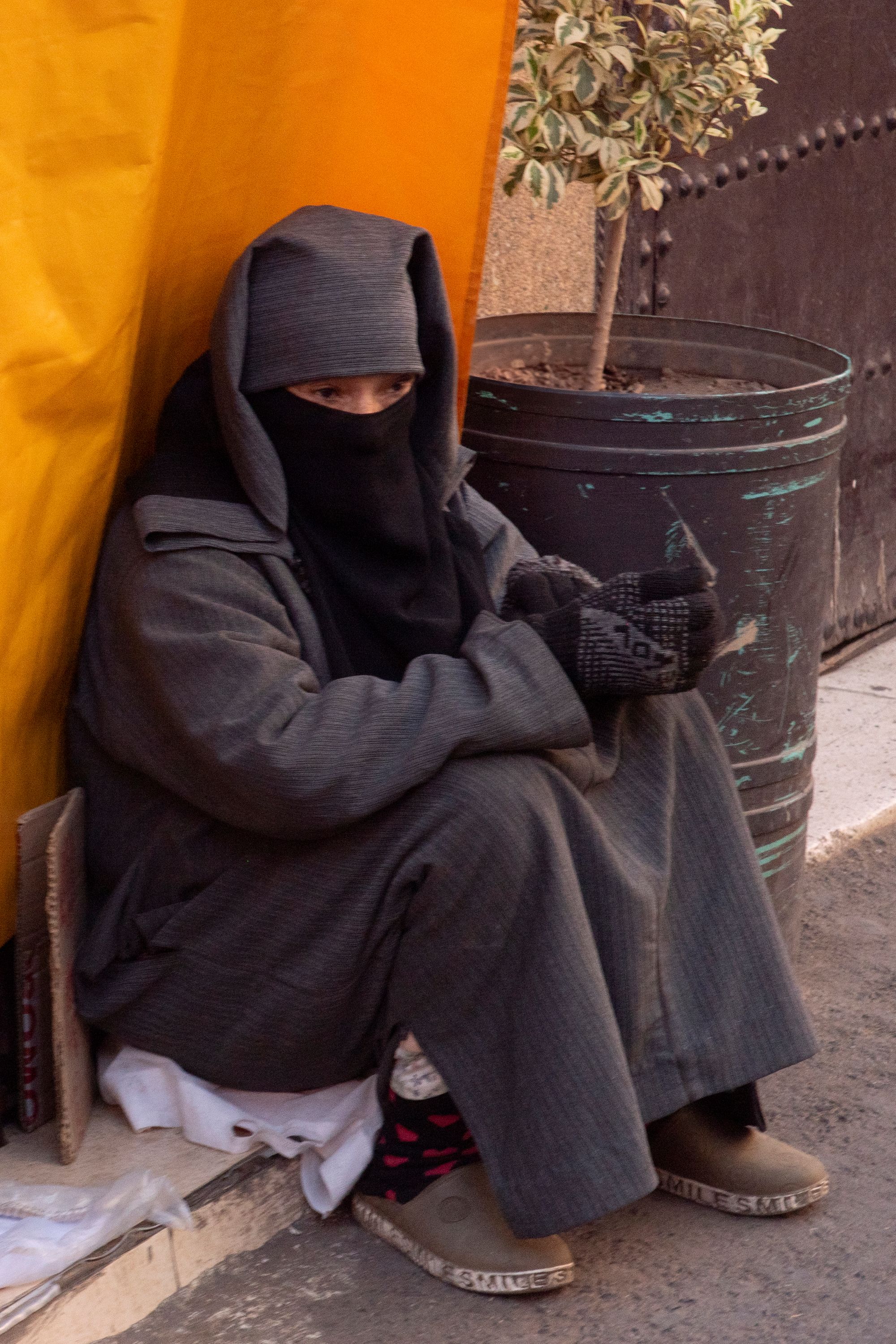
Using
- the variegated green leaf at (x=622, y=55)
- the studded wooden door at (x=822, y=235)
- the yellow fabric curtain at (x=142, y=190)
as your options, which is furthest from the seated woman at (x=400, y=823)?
the studded wooden door at (x=822, y=235)

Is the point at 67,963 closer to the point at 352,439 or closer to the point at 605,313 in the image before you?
the point at 352,439

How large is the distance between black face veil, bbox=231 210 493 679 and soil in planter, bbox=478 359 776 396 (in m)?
0.59

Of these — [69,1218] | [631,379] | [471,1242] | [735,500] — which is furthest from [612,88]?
[69,1218]

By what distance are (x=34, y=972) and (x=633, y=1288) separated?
920mm

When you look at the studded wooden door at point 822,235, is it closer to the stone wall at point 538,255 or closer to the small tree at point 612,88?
the stone wall at point 538,255

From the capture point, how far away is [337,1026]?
6.68 ft

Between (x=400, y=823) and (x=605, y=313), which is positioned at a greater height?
(x=605, y=313)

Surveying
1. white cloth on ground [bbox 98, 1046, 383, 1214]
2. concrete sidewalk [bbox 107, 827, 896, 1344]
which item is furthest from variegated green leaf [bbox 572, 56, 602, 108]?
concrete sidewalk [bbox 107, 827, 896, 1344]

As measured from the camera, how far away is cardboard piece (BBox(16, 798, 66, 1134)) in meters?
1.96

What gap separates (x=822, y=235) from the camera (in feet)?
13.3

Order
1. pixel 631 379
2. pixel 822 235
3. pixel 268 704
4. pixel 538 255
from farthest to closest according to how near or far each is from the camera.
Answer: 1. pixel 822 235
2. pixel 538 255
3. pixel 631 379
4. pixel 268 704

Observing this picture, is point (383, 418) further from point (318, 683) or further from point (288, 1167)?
point (288, 1167)

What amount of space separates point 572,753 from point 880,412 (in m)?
2.86

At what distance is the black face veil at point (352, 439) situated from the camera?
6.61ft
